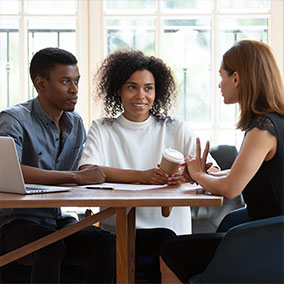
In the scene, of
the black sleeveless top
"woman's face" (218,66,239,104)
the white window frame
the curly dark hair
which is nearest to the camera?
the black sleeveless top

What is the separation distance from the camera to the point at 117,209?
185 cm

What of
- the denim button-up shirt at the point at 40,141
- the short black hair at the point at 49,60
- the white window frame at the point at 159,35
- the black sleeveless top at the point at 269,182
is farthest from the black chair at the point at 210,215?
the black sleeveless top at the point at 269,182

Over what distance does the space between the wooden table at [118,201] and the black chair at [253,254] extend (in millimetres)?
135

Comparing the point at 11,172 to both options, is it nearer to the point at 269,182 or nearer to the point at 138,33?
the point at 269,182

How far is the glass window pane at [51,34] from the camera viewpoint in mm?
4152

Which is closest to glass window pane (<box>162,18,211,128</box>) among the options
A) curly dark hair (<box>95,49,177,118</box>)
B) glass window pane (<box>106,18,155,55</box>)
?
glass window pane (<box>106,18,155,55</box>)

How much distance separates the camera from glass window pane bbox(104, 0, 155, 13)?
4145 mm

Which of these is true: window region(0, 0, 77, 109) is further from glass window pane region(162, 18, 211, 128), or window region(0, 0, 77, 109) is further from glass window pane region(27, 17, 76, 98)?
glass window pane region(162, 18, 211, 128)

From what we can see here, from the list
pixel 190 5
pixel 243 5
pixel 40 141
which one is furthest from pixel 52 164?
pixel 243 5

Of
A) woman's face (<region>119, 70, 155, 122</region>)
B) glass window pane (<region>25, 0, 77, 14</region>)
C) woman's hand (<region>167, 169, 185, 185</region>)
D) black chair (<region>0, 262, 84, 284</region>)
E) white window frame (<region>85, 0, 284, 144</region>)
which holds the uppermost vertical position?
glass window pane (<region>25, 0, 77, 14</region>)

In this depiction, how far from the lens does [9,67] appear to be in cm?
420

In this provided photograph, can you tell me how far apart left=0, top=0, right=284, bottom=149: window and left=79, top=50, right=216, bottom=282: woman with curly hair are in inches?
56.3

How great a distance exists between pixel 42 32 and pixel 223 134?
151 cm

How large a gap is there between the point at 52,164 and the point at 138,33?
1.84 metres
